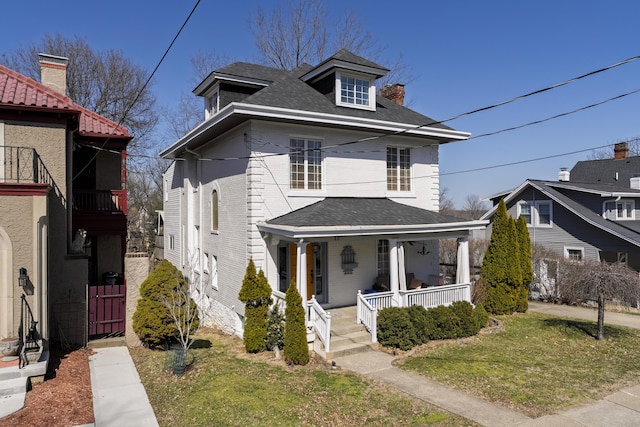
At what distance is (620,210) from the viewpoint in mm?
23688

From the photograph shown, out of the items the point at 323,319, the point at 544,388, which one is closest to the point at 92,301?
the point at 323,319

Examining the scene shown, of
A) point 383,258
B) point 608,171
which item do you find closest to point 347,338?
point 383,258

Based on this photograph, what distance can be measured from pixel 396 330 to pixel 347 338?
1.35m

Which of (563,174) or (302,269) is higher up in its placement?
(563,174)

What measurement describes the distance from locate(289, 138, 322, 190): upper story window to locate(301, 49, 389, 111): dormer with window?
2061mm

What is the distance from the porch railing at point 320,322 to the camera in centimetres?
1081

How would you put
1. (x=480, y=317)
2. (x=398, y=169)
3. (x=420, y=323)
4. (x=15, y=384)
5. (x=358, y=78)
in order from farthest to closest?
(x=398, y=169), (x=358, y=78), (x=480, y=317), (x=420, y=323), (x=15, y=384)

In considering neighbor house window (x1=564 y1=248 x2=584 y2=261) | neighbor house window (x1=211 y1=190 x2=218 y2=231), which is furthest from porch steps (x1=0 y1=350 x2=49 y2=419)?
neighbor house window (x1=564 y1=248 x2=584 y2=261)

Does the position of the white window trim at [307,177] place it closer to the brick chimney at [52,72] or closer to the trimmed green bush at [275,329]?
the trimmed green bush at [275,329]

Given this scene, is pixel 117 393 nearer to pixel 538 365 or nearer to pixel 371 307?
pixel 371 307

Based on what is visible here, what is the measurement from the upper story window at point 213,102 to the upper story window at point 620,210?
821 inches

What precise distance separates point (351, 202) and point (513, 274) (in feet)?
24.5

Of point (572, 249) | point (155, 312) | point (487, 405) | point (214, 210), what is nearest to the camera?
point (487, 405)

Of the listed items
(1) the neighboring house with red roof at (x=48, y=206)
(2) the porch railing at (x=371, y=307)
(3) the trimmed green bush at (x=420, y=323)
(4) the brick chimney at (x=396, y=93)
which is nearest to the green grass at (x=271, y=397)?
(2) the porch railing at (x=371, y=307)
